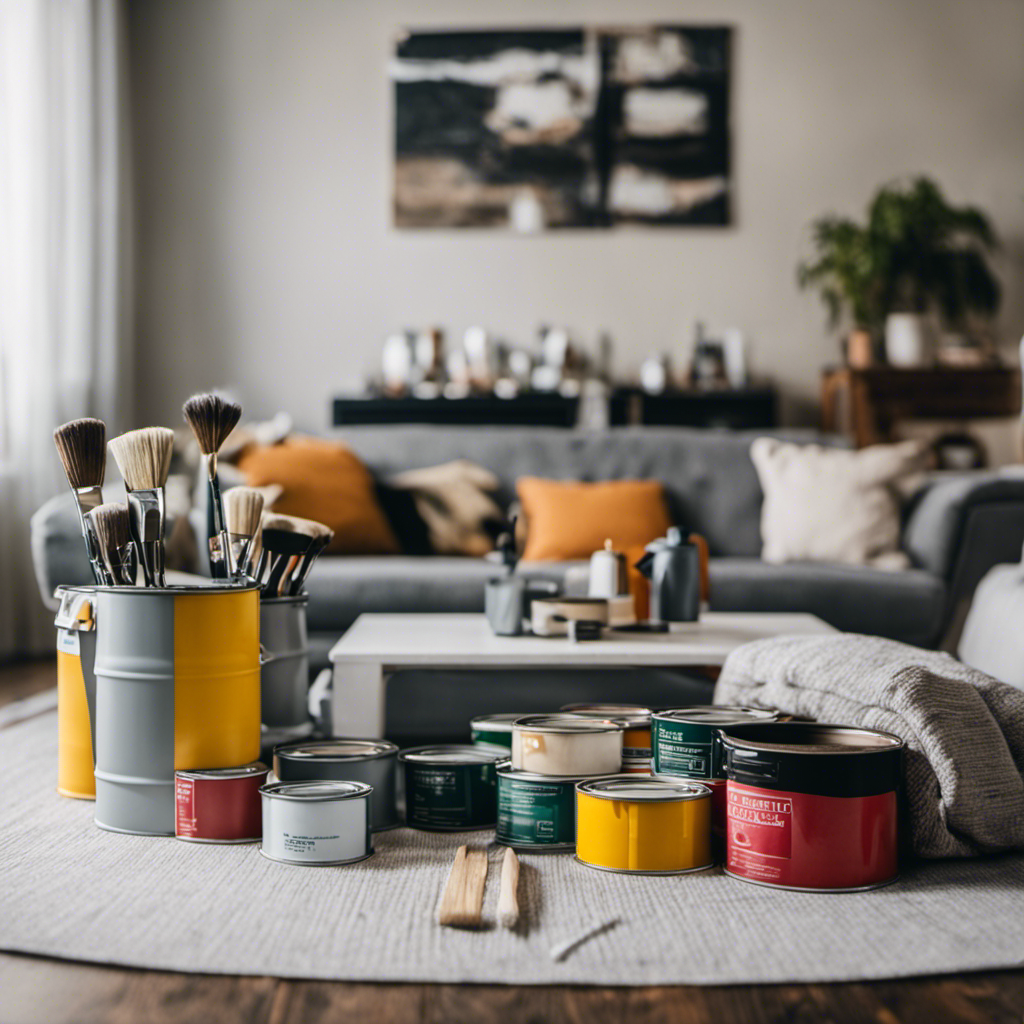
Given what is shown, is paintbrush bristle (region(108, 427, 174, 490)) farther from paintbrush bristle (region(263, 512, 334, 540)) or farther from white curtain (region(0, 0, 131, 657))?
white curtain (region(0, 0, 131, 657))

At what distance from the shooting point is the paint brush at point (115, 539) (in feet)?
5.47

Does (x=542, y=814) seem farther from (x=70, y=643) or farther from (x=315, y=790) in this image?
(x=70, y=643)

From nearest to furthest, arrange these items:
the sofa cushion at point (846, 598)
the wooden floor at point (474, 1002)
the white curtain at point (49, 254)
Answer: the wooden floor at point (474, 1002) → the sofa cushion at point (846, 598) → the white curtain at point (49, 254)

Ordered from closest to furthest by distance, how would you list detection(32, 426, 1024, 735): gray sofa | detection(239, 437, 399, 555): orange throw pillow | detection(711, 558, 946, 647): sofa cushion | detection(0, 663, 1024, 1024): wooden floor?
detection(0, 663, 1024, 1024): wooden floor → detection(32, 426, 1024, 735): gray sofa → detection(711, 558, 946, 647): sofa cushion → detection(239, 437, 399, 555): orange throw pillow

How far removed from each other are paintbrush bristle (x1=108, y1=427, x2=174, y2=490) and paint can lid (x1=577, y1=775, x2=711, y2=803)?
76cm

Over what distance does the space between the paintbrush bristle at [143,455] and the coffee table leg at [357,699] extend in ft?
1.47

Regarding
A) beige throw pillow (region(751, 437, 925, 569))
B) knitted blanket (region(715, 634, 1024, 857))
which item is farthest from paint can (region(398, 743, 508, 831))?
beige throw pillow (region(751, 437, 925, 569))

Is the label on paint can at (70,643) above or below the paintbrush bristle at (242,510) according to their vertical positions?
below

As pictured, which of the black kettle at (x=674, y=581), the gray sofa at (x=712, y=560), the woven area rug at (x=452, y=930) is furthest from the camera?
the gray sofa at (x=712, y=560)

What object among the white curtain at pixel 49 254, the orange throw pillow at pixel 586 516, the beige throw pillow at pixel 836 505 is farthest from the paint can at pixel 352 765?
the white curtain at pixel 49 254

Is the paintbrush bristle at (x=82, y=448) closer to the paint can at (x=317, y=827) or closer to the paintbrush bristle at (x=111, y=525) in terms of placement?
the paintbrush bristle at (x=111, y=525)

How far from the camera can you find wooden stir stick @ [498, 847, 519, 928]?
1.29 m

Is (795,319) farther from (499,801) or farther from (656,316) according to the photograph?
(499,801)

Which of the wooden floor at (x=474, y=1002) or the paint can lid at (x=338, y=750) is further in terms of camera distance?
the paint can lid at (x=338, y=750)
